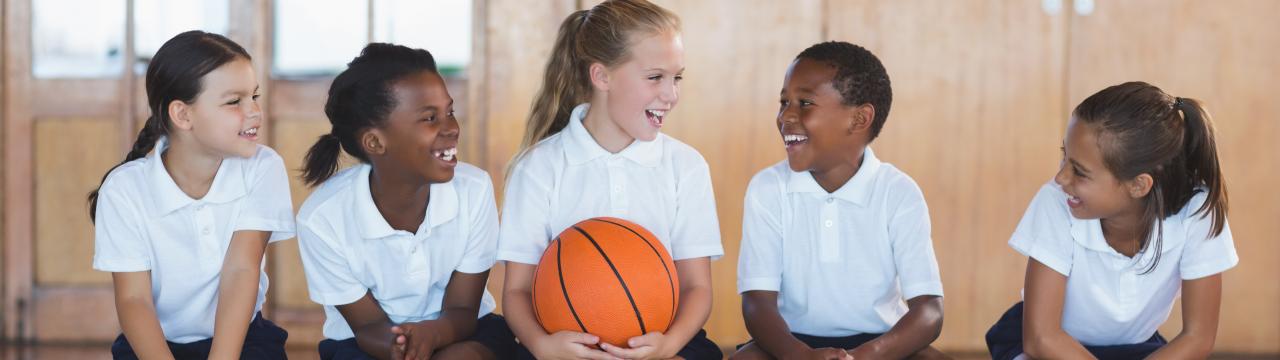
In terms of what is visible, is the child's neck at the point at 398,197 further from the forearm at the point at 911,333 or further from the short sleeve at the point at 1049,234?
the short sleeve at the point at 1049,234

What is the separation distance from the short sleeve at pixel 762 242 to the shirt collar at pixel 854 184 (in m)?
0.05

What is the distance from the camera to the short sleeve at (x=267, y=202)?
235 cm

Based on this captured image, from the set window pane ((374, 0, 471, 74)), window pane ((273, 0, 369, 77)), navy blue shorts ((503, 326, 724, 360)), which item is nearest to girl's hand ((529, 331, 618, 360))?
navy blue shorts ((503, 326, 724, 360))

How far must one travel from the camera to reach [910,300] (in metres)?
2.36

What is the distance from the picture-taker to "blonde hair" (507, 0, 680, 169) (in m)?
2.45

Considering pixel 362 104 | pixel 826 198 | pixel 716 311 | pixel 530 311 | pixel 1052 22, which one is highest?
pixel 1052 22

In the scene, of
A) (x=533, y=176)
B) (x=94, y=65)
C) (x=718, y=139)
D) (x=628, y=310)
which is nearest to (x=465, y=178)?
(x=533, y=176)

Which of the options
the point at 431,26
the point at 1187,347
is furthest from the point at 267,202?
the point at 1187,347

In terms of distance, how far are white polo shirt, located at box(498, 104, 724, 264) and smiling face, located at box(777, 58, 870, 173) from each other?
225 millimetres

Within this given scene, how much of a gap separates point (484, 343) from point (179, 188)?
0.69 m

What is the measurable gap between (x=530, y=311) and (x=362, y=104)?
0.54m

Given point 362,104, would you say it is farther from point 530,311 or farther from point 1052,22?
point 1052,22

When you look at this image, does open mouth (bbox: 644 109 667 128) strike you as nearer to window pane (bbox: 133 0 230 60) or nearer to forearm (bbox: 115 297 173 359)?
forearm (bbox: 115 297 173 359)

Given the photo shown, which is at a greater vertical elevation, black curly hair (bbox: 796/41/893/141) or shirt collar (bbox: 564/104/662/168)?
black curly hair (bbox: 796/41/893/141)
